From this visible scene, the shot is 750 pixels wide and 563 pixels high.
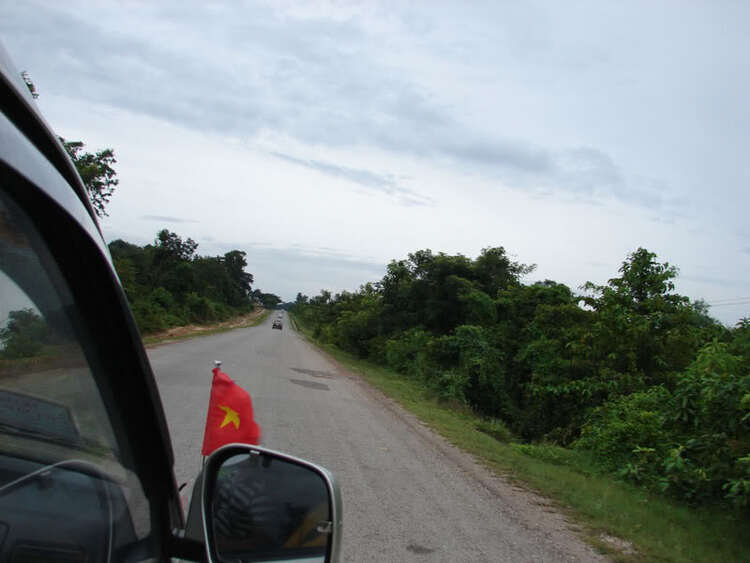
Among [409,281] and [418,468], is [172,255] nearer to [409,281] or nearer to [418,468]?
[409,281]

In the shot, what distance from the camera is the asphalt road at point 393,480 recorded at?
5168mm

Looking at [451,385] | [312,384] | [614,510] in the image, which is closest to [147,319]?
[312,384]

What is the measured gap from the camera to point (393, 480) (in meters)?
7.11

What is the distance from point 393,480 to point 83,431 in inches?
238

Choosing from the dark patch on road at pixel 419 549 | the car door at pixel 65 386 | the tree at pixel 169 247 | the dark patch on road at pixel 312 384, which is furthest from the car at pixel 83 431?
the tree at pixel 169 247

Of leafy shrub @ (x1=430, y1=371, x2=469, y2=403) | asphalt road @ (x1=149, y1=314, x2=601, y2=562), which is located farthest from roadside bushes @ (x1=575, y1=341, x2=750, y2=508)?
leafy shrub @ (x1=430, y1=371, x2=469, y2=403)

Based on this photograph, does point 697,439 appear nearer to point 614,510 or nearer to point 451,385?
point 614,510

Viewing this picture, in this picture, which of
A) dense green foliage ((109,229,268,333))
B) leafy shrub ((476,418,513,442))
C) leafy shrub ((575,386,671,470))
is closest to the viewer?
Result: leafy shrub ((575,386,671,470))

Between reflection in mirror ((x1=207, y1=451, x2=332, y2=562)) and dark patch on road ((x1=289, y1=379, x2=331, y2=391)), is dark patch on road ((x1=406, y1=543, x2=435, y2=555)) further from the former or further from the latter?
dark patch on road ((x1=289, y1=379, x2=331, y2=391))

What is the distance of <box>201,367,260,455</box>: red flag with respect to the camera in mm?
1885

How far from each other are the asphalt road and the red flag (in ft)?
9.83

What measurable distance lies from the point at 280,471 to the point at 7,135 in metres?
0.95

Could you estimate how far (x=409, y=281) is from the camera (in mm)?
30000

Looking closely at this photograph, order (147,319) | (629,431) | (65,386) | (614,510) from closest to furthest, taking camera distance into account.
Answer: (65,386), (614,510), (629,431), (147,319)
